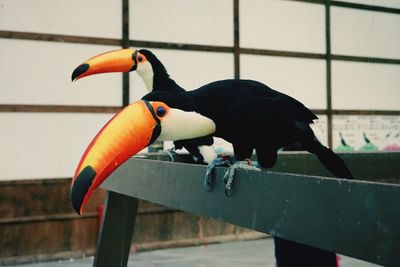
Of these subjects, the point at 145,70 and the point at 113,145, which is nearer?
the point at 113,145

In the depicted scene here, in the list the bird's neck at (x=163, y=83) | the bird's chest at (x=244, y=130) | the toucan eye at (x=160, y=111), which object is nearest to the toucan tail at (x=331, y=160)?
the bird's chest at (x=244, y=130)

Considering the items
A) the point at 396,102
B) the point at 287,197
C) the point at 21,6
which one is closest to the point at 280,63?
the point at 396,102

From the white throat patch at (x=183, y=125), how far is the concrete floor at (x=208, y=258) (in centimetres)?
292

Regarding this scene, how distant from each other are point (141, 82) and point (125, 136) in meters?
3.75

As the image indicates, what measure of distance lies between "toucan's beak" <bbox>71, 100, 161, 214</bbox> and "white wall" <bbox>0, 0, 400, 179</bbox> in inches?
136

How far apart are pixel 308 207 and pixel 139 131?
0.52 m

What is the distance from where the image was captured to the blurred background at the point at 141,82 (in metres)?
Answer: 4.45

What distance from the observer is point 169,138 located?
4.74 ft

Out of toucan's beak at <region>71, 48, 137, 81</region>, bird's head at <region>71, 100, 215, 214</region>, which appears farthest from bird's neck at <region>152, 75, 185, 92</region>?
bird's head at <region>71, 100, 215, 214</region>

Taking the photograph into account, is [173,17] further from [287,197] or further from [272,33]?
[287,197]

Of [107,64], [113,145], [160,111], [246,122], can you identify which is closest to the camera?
[113,145]

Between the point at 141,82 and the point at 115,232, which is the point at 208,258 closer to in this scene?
the point at 141,82

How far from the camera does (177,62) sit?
5.01 m

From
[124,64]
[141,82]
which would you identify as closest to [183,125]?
[124,64]
